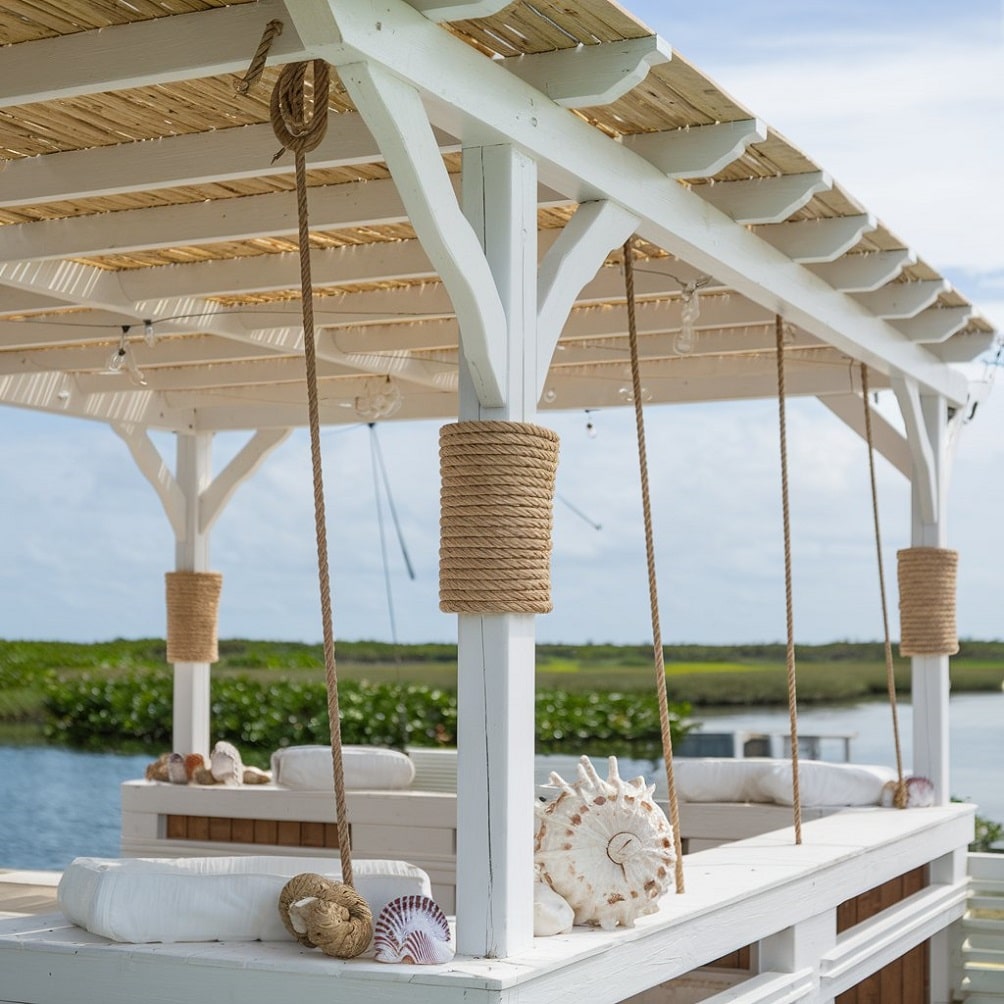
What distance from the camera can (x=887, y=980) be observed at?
5.94m

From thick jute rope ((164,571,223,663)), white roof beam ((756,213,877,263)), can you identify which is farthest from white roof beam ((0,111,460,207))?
thick jute rope ((164,571,223,663))

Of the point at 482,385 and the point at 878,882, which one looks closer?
the point at 482,385

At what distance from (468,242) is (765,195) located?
1.46 m

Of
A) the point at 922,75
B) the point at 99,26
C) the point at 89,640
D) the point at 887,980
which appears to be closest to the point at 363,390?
the point at 887,980

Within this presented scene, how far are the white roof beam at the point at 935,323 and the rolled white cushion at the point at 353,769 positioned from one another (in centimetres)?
280

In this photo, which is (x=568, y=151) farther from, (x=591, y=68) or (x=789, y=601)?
(x=789, y=601)

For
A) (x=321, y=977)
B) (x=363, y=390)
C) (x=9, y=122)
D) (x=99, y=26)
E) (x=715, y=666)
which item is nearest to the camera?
(x=321, y=977)

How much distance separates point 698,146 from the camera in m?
3.68

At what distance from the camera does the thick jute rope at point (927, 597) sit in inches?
243

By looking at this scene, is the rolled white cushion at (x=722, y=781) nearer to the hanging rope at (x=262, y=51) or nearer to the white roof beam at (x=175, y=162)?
the white roof beam at (x=175, y=162)

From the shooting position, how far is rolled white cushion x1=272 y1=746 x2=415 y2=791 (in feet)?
23.0

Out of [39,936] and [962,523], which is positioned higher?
[962,523]

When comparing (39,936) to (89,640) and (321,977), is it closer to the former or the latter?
(321,977)

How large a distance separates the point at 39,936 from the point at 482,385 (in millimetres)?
1391
